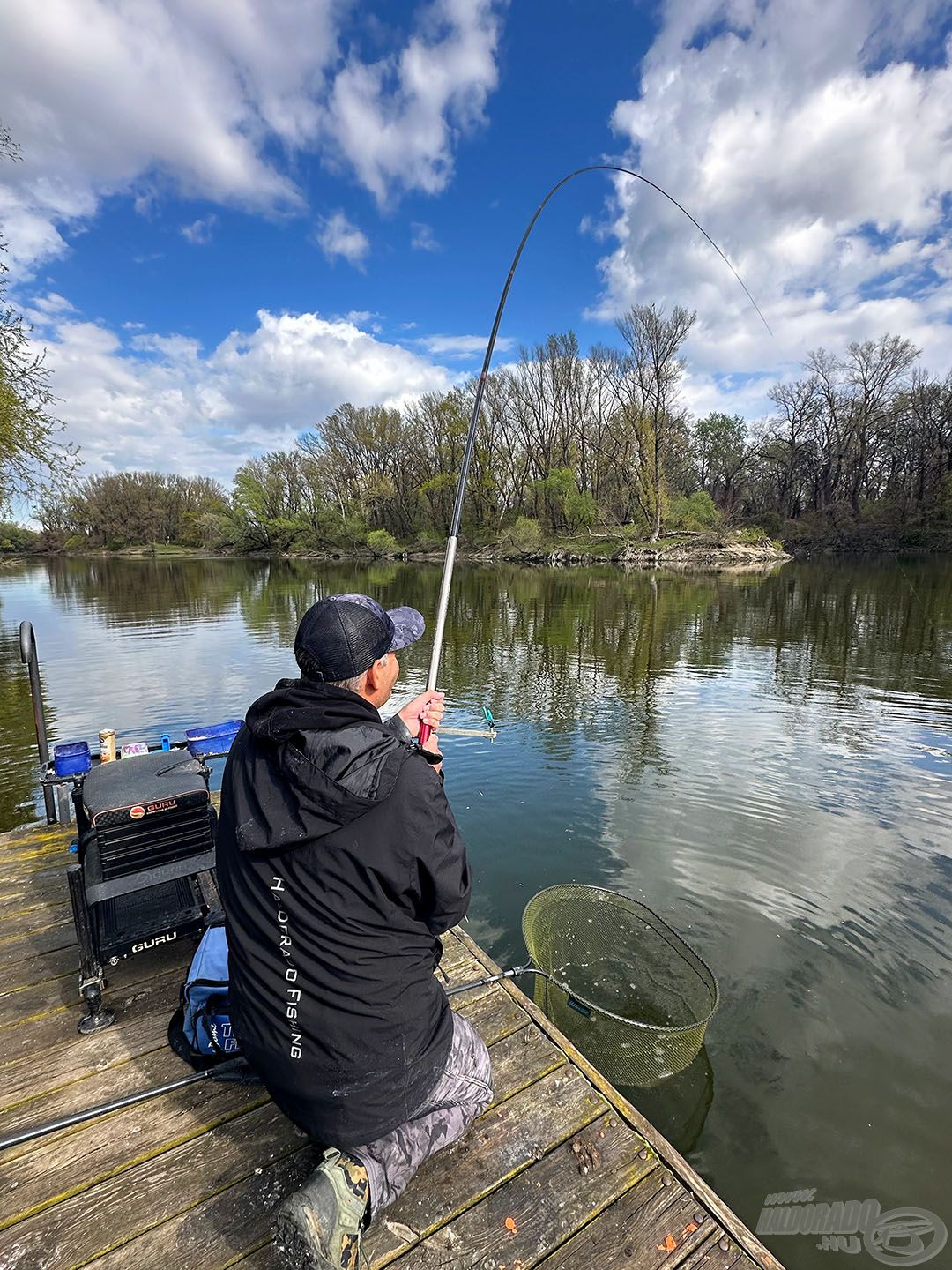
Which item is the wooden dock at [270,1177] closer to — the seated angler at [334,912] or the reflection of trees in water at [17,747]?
the seated angler at [334,912]

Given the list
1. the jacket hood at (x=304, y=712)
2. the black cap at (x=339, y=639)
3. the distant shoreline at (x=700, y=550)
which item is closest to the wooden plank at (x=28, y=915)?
the jacket hood at (x=304, y=712)

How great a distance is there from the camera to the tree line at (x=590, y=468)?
171ft

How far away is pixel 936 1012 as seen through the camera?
4.07 metres

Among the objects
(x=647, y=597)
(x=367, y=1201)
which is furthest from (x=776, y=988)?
(x=647, y=597)

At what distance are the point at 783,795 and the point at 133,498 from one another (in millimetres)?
92785

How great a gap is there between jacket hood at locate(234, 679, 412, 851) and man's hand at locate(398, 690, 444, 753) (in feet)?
3.62

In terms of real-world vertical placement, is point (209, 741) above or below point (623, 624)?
above

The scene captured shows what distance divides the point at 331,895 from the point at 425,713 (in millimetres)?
1340

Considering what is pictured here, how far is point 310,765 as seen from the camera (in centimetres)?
171

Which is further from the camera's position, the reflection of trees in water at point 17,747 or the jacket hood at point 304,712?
the reflection of trees in water at point 17,747

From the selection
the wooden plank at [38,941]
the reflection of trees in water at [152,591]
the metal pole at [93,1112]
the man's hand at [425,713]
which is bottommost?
the reflection of trees in water at [152,591]

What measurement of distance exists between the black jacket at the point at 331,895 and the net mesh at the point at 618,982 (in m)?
1.69

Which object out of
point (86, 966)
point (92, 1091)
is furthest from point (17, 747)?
point (92, 1091)

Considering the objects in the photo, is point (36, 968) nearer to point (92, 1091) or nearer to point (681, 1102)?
point (92, 1091)
